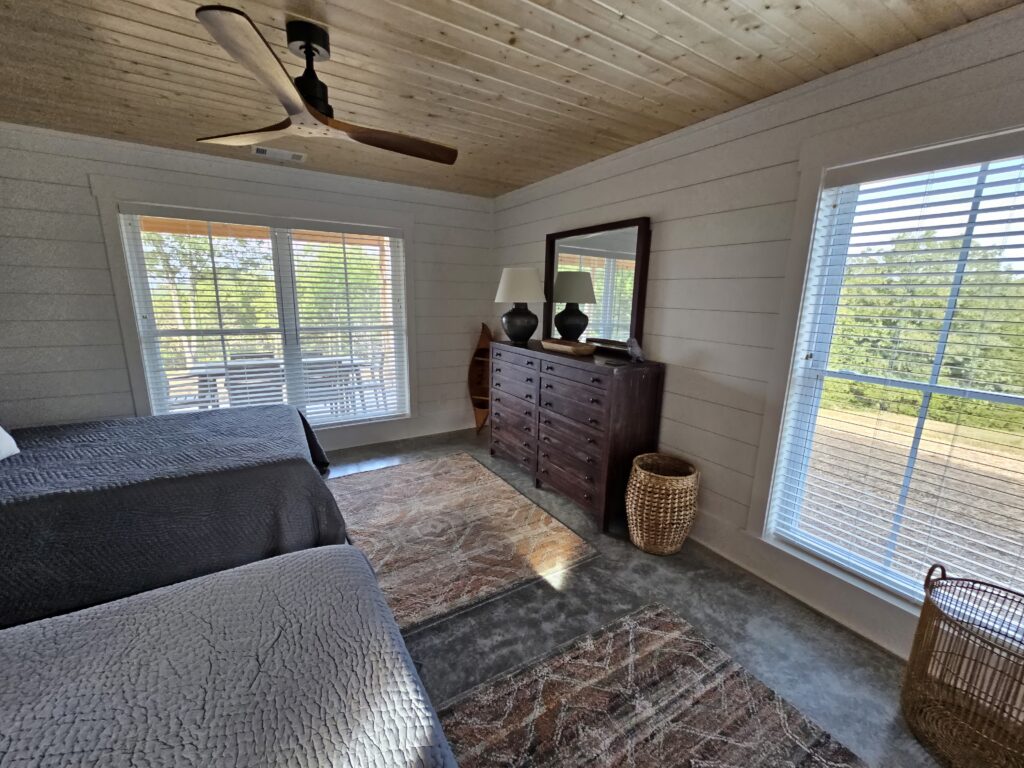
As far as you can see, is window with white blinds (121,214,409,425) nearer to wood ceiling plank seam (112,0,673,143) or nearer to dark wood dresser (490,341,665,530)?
dark wood dresser (490,341,665,530)

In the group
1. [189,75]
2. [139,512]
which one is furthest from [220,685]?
[189,75]

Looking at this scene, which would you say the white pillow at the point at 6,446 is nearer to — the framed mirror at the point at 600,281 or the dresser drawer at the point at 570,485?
the dresser drawer at the point at 570,485

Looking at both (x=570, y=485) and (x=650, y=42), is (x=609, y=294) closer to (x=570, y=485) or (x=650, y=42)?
(x=570, y=485)

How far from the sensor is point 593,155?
2955 mm

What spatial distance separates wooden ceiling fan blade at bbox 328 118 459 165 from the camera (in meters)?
1.81

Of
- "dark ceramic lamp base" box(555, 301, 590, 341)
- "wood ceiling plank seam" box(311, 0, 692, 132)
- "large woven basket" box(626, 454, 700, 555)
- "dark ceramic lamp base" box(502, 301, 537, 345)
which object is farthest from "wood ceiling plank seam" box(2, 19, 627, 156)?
"large woven basket" box(626, 454, 700, 555)

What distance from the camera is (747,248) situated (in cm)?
221

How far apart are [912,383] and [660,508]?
1253 mm

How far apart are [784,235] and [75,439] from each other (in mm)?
3762

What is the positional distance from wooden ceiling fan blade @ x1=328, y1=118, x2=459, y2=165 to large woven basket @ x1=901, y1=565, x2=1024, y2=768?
2.64m

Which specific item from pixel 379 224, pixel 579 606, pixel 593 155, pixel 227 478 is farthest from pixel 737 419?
pixel 379 224

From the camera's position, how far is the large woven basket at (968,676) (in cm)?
126

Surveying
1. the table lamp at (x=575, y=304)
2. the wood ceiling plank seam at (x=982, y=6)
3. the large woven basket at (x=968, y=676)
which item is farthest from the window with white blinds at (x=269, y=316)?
the large woven basket at (x=968, y=676)

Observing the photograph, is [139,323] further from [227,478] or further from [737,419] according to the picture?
[737,419]
